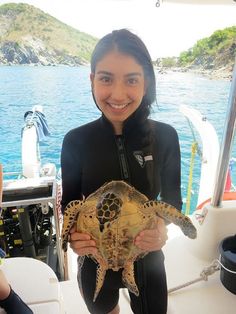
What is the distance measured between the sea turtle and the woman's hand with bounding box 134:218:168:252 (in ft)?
0.05

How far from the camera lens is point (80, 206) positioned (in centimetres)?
69

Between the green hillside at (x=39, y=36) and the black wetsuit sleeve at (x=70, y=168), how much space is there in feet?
1.41

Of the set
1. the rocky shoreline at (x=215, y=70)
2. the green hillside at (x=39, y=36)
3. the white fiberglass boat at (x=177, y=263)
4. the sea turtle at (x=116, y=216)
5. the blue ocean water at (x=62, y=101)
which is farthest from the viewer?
the blue ocean water at (x=62, y=101)

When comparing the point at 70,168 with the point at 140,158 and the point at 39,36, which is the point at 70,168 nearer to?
the point at 140,158

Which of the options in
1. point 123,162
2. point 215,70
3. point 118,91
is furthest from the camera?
point 215,70

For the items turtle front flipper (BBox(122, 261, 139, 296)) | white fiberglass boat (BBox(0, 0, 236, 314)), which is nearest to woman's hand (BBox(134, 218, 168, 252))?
turtle front flipper (BBox(122, 261, 139, 296))

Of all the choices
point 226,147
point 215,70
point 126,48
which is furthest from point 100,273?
point 215,70

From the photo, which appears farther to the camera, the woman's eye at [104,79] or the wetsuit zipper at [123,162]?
the wetsuit zipper at [123,162]

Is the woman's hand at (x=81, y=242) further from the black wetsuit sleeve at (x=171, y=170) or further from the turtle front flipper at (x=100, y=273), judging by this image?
the black wetsuit sleeve at (x=171, y=170)

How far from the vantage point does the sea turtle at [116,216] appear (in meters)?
0.68

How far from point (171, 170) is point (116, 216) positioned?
0.27 meters

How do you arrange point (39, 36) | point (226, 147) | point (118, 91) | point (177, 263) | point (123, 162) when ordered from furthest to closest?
point (39, 36), point (177, 263), point (226, 147), point (123, 162), point (118, 91)

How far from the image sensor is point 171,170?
856mm

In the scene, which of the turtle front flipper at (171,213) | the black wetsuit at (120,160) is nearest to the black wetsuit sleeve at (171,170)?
the black wetsuit at (120,160)
